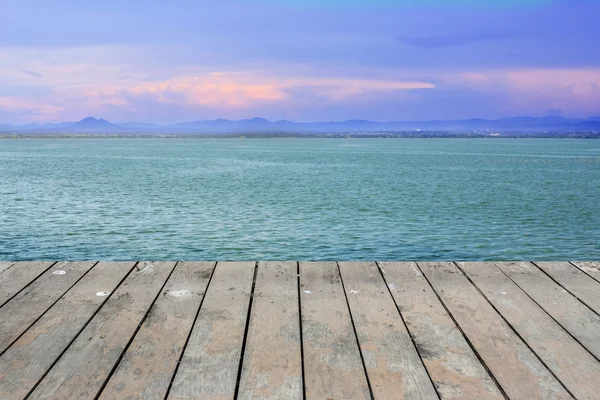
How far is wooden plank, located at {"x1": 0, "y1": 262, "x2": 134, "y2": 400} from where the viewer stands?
89.4 inches

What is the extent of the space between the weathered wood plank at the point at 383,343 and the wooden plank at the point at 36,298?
1.68 meters

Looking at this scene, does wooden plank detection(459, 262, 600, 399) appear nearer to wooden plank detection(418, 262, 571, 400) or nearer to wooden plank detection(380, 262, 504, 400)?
wooden plank detection(418, 262, 571, 400)

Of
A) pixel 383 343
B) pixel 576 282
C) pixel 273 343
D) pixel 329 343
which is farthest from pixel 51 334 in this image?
pixel 576 282

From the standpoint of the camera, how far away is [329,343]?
2625 mm

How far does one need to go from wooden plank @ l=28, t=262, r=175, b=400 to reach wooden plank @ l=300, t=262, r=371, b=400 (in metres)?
0.86

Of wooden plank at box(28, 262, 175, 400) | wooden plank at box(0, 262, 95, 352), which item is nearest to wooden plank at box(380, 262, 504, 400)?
wooden plank at box(28, 262, 175, 400)

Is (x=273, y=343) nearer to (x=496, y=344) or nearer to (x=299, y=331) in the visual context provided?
(x=299, y=331)

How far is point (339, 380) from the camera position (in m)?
2.27

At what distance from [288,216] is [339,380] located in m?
18.3

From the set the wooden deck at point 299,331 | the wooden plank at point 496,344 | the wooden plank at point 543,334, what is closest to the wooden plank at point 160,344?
the wooden deck at point 299,331

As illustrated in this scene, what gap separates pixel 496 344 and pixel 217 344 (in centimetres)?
132

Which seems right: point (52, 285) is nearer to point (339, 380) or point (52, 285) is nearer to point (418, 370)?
point (339, 380)

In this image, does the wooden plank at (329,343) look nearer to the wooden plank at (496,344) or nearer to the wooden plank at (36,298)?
the wooden plank at (496,344)

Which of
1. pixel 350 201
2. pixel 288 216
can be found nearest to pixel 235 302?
pixel 288 216
